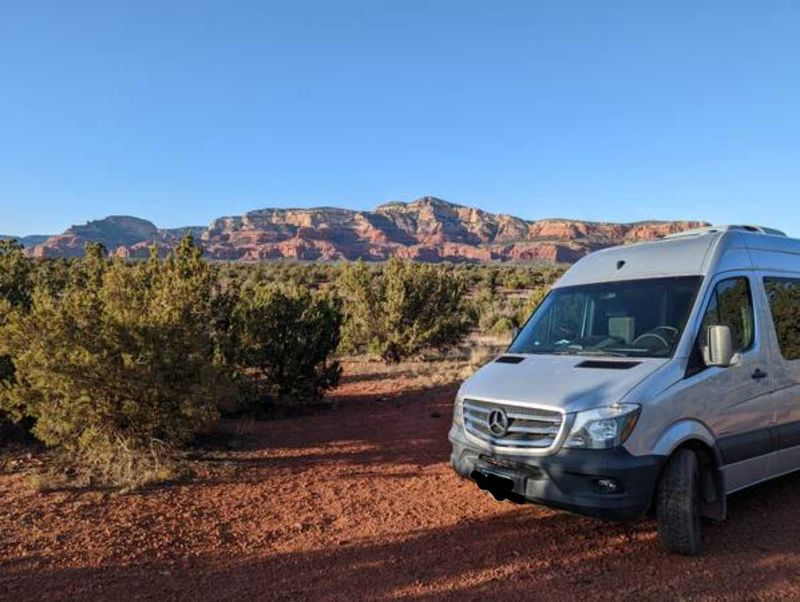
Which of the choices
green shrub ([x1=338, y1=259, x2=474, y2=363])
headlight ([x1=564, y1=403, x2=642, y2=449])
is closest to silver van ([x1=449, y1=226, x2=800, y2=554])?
headlight ([x1=564, y1=403, x2=642, y2=449])

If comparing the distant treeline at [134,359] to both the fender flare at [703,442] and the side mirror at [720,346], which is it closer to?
the fender flare at [703,442]

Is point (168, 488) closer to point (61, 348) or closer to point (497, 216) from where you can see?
point (61, 348)

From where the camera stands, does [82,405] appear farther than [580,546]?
Yes

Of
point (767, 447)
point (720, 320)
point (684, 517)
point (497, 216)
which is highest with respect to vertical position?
point (497, 216)

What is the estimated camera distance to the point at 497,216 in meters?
162

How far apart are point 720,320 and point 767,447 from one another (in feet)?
3.85

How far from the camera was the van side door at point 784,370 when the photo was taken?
5.36 meters

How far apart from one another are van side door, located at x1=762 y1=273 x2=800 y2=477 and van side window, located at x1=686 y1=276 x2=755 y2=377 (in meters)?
0.28

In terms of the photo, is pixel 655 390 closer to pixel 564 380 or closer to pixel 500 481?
pixel 564 380

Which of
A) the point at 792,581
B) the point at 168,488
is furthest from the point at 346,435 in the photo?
the point at 792,581

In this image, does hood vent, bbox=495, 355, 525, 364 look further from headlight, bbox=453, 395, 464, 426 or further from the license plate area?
the license plate area

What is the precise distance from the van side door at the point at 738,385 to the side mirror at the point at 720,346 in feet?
0.40

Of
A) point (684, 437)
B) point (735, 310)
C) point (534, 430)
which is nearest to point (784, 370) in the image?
point (735, 310)

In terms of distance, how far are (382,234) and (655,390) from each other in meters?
146
